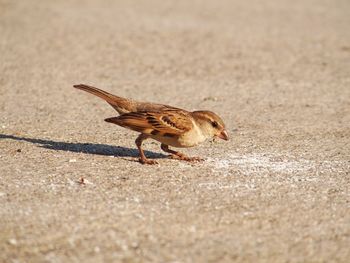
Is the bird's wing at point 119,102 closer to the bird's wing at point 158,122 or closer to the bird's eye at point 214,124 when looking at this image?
the bird's wing at point 158,122

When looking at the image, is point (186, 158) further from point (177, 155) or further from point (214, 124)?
point (214, 124)

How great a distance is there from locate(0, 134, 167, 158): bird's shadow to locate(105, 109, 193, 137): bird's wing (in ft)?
1.89

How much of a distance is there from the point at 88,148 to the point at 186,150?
3.90ft

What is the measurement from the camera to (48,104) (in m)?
10.7

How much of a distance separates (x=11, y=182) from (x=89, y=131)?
2.42m

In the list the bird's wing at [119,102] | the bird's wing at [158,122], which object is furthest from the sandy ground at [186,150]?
the bird's wing at [119,102]

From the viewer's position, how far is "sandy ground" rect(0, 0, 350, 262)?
560 centimetres

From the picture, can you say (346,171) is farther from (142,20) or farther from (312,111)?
(142,20)

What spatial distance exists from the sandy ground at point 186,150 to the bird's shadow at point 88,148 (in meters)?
0.02

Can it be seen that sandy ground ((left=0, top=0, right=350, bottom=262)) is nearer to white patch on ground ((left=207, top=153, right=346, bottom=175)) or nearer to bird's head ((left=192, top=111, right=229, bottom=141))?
white patch on ground ((left=207, top=153, right=346, bottom=175))

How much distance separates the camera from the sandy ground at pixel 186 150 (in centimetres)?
560

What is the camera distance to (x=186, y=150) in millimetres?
8547

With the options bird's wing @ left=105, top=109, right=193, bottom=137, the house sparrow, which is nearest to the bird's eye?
the house sparrow

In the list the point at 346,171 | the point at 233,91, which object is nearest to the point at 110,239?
the point at 346,171
